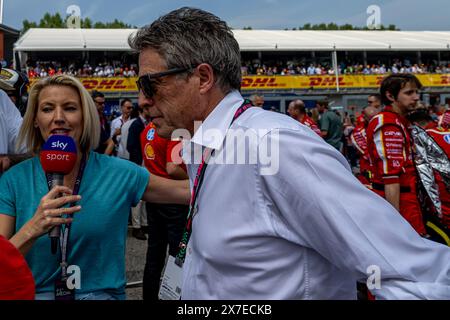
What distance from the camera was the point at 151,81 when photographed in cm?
156

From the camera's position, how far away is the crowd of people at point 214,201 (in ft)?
3.81

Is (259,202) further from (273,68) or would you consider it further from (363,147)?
(273,68)

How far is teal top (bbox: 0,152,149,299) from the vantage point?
1893mm

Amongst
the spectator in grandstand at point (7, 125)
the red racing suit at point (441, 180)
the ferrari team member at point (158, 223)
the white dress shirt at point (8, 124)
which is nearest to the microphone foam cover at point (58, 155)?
the spectator in grandstand at point (7, 125)

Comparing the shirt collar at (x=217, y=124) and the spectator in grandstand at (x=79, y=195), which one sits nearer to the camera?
the shirt collar at (x=217, y=124)

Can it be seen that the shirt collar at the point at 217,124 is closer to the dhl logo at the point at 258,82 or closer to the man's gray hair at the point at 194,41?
the man's gray hair at the point at 194,41

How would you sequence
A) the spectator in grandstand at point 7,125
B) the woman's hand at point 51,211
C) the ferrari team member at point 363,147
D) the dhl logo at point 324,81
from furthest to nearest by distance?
the dhl logo at point 324,81
the ferrari team member at point 363,147
the spectator in grandstand at point 7,125
the woman's hand at point 51,211

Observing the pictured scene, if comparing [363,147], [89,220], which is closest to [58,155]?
[89,220]

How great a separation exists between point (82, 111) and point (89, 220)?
0.47 m

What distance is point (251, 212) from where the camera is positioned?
1.29 m

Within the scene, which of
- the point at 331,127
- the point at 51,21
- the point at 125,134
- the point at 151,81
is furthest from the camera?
the point at 51,21

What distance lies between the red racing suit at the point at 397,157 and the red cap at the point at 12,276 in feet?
10.2
